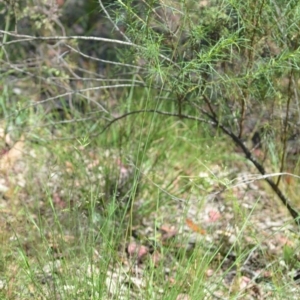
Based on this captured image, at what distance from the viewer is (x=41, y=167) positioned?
11.6 ft

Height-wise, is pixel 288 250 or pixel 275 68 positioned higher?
pixel 275 68

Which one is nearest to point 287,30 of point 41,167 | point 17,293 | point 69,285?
point 69,285

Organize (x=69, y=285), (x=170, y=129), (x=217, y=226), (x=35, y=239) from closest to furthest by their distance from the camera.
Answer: (x=69, y=285) → (x=35, y=239) → (x=217, y=226) → (x=170, y=129)

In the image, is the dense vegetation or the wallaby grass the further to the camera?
the dense vegetation

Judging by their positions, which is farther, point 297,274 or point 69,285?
point 297,274

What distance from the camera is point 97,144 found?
3705 millimetres

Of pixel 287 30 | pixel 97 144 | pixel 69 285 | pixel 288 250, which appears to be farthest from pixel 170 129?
pixel 69 285

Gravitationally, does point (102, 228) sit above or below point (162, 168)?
above

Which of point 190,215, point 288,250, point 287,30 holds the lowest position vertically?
point 190,215

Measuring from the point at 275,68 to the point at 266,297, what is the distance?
84 cm

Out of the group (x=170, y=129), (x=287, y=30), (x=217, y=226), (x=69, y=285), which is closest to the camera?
(x=69, y=285)

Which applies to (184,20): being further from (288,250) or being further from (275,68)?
(288,250)

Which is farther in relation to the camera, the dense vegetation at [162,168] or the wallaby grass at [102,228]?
the dense vegetation at [162,168]

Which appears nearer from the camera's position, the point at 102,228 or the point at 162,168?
the point at 102,228
